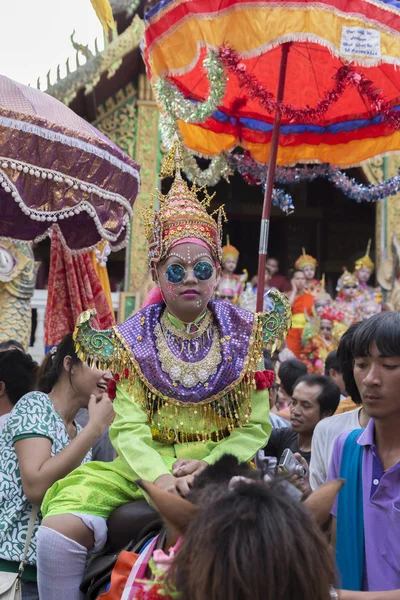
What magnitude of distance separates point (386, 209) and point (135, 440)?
10007 millimetres

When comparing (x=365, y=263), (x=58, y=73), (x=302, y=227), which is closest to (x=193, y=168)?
(x=58, y=73)

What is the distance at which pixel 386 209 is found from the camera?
39.0 ft

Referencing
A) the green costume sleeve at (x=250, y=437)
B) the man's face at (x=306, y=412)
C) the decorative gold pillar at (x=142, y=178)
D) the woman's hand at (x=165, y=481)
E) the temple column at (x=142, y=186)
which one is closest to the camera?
the woman's hand at (x=165, y=481)

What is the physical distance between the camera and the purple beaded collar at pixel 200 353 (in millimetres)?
2781

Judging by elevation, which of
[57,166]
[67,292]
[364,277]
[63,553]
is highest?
[57,166]

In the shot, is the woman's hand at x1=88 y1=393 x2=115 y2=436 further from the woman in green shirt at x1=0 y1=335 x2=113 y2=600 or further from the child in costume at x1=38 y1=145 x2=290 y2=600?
the child in costume at x1=38 y1=145 x2=290 y2=600

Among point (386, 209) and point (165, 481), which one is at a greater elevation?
point (386, 209)

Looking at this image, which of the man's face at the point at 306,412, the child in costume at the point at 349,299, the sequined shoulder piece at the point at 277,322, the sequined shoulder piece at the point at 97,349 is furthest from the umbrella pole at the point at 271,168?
the child in costume at the point at 349,299

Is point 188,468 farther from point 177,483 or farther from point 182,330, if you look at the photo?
point 182,330

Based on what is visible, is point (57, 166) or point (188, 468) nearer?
point (188, 468)

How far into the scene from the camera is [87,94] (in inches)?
430

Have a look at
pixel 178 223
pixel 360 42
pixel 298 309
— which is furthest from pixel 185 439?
pixel 298 309

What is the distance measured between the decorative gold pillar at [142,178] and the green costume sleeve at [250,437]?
8112 millimetres

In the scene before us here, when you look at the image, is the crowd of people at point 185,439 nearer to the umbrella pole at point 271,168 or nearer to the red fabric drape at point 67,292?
the red fabric drape at point 67,292
